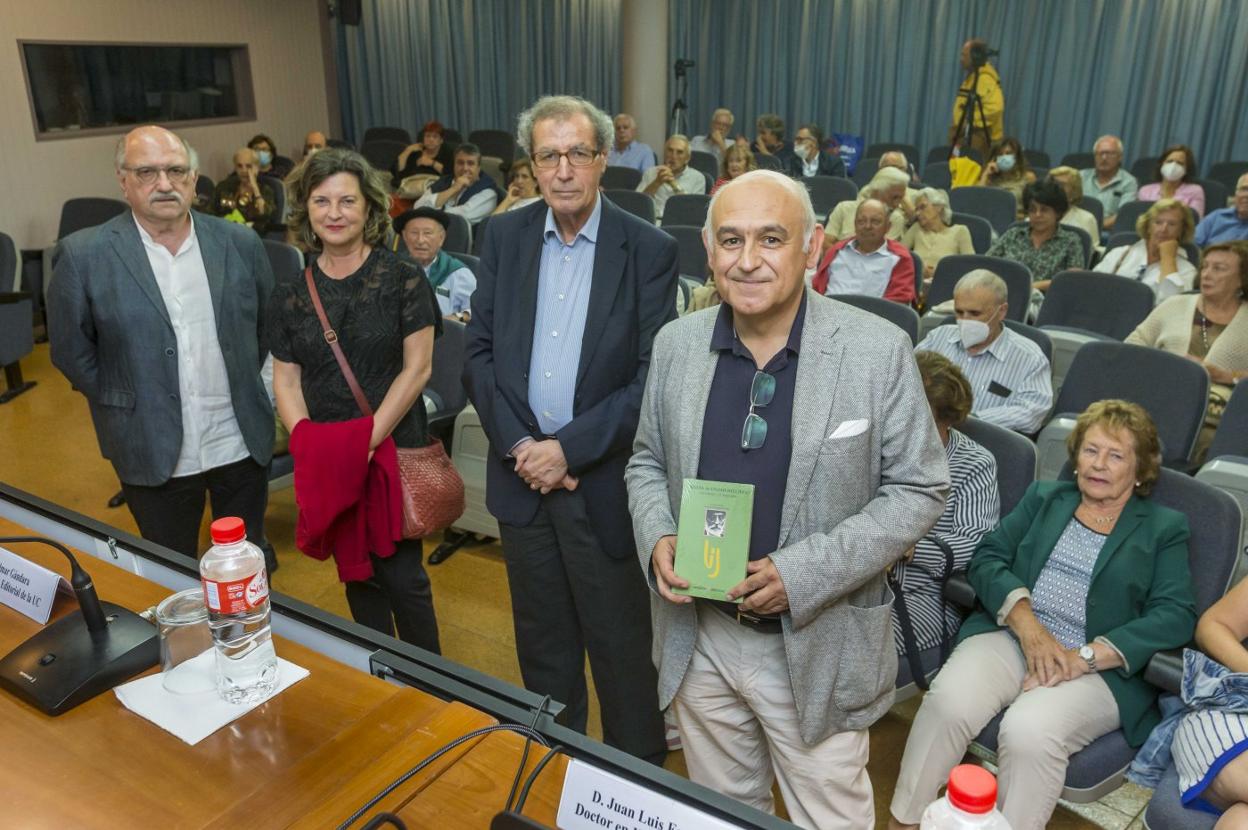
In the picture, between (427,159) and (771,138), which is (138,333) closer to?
(427,159)

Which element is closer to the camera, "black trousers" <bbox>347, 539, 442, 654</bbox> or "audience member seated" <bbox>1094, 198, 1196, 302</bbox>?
"black trousers" <bbox>347, 539, 442, 654</bbox>

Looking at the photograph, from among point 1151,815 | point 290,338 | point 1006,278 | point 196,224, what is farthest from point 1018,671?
point 1006,278

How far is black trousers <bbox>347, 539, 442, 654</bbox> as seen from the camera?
8.06 feet

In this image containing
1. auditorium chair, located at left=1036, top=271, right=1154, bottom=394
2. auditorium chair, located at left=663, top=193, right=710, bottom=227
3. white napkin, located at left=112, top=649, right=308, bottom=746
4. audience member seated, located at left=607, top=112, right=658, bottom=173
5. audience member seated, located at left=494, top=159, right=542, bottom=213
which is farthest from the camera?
audience member seated, located at left=607, top=112, right=658, bottom=173

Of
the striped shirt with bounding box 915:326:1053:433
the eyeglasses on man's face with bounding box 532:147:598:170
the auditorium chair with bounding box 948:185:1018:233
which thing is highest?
the eyeglasses on man's face with bounding box 532:147:598:170

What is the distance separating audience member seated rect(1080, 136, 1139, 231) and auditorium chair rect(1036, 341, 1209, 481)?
185 inches

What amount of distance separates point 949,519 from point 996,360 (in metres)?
1.20

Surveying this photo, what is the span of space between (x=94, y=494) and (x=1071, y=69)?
9570 mm

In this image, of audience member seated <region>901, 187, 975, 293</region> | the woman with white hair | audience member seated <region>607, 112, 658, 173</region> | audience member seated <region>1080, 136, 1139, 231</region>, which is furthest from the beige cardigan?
audience member seated <region>607, 112, 658, 173</region>

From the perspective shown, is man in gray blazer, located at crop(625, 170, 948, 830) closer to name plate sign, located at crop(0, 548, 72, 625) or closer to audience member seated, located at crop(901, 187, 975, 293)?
name plate sign, located at crop(0, 548, 72, 625)

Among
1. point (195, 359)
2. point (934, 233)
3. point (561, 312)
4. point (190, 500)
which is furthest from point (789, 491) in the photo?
point (934, 233)

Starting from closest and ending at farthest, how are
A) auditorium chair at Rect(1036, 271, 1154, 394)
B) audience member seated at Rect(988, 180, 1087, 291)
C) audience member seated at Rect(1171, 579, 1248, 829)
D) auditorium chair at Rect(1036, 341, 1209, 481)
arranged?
1. audience member seated at Rect(1171, 579, 1248, 829)
2. auditorium chair at Rect(1036, 341, 1209, 481)
3. auditorium chair at Rect(1036, 271, 1154, 394)
4. audience member seated at Rect(988, 180, 1087, 291)

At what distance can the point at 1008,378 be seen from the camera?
340 centimetres

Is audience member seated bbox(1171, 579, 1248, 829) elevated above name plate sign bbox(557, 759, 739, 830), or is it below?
below
